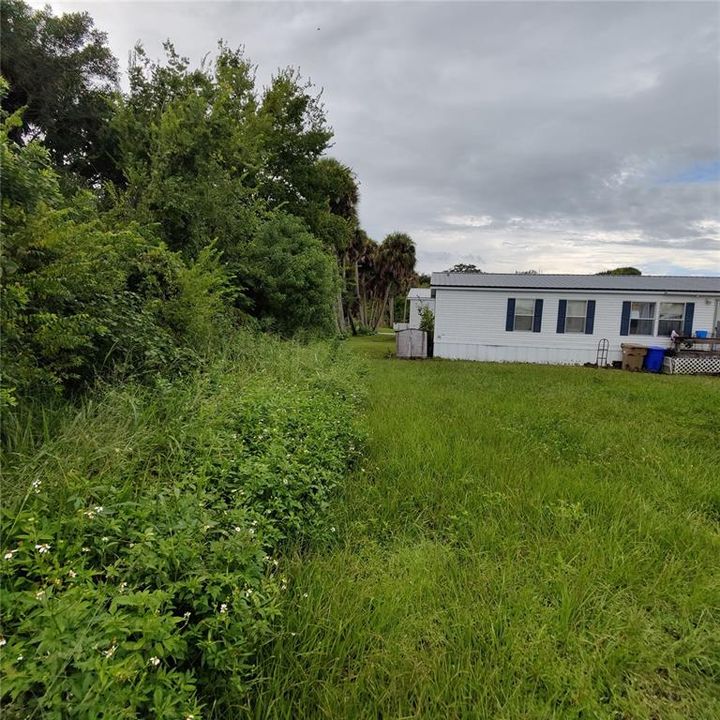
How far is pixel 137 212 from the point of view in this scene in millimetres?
5574

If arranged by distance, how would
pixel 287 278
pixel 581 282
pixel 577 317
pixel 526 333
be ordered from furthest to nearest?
1. pixel 526 333
2. pixel 581 282
3. pixel 577 317
4. pixel 287 278

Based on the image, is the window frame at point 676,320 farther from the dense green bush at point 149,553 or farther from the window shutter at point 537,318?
the dense green bush at point 149,553

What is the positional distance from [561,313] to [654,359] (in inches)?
123

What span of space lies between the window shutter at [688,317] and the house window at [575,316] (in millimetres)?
3143

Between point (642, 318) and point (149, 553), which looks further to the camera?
point (642, 318)

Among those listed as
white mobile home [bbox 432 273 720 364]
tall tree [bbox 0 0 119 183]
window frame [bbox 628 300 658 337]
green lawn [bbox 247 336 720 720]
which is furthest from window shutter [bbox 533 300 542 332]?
tall tree [bbox 0 0 119 183]

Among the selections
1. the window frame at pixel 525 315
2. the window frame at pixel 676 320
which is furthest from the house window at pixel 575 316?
the window frame at pixel 676 320

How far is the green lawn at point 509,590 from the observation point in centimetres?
158

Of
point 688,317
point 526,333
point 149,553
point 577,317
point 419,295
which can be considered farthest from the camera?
point 419,295

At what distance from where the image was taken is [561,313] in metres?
13.7

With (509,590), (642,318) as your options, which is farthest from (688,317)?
(509,590)

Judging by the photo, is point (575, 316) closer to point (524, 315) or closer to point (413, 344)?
point (524, 315)

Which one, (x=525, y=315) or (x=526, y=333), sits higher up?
(x=525, y=315)

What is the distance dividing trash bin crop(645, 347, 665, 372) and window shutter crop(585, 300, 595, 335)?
1775 mm
